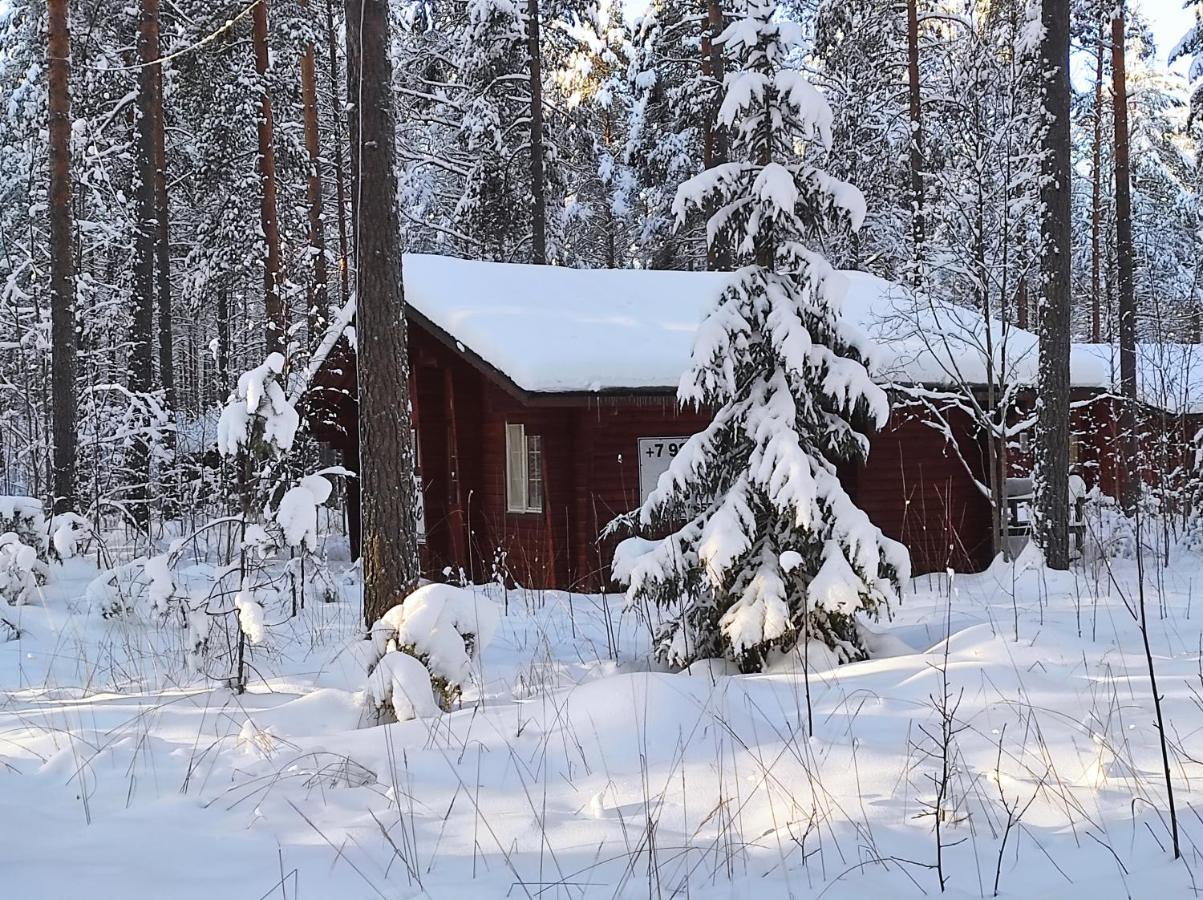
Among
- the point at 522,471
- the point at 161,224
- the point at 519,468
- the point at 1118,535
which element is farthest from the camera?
the point at 161,224

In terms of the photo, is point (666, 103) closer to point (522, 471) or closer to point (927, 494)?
point (927, 494)

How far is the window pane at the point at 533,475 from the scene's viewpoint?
14.5 m

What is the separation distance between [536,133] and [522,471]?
11256 millimetres

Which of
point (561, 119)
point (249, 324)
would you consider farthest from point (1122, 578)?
point (249, 324)

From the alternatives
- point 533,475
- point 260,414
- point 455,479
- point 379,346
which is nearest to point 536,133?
point 455,479

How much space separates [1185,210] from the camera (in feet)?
117

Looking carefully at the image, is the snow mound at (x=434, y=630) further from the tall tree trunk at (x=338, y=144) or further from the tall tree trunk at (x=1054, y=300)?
the tall tree trunk at (x=338, y=144)

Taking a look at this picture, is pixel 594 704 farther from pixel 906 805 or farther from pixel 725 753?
pixel 906 805

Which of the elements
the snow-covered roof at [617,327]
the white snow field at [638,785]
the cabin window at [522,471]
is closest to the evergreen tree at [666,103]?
the snow-covered roof at [617,327]

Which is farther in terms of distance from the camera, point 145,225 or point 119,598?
point 145,225

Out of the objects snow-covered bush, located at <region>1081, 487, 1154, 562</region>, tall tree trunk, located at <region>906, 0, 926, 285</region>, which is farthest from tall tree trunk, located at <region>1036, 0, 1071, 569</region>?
tall tree trunk, located at <region>906, 0, 926, 285</region>

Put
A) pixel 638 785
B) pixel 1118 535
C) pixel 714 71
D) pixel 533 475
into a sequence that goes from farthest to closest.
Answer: pixel 714 71, pixel 533 475, pixel 1118 535, pixel 638 785

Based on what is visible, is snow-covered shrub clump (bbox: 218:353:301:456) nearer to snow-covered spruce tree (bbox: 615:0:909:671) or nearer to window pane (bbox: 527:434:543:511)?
snow-covered spruce tree (bbox: 615:0:909:671)

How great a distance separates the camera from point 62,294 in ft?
45.2
